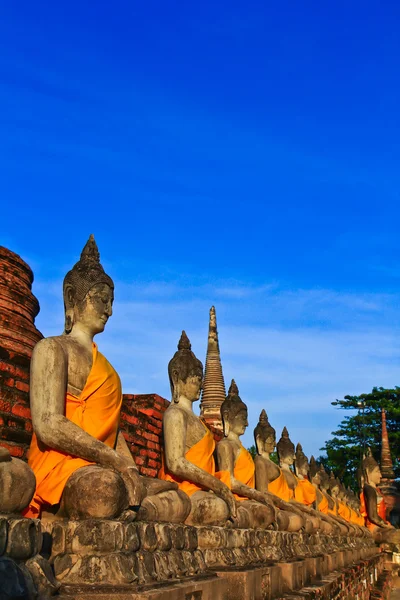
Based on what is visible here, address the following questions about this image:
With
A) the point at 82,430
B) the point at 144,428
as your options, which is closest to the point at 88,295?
the point at 82,430

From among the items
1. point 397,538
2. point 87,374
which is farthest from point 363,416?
point 87,374

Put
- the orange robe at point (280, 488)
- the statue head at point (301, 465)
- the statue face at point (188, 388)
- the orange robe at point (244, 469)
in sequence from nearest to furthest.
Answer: the statue face at point (188, 388) → the orange robe at point (244, 469) → the orange robe at point (280, 488) → the statue head at point (301, 465)

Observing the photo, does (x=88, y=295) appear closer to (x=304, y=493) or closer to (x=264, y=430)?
(x=264, y=430)

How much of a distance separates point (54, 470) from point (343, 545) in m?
10.9

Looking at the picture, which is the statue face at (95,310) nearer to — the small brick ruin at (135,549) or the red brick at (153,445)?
the small brick ruin at (135,549)

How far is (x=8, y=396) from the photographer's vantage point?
5.32m

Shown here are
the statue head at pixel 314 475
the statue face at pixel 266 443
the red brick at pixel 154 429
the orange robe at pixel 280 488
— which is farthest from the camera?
the statue head at pixel 314 475

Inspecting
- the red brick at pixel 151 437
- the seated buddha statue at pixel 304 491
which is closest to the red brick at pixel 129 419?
the red brick at pixel 151 437

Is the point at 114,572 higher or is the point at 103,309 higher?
the point at 103,309

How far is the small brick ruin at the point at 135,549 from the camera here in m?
3.43

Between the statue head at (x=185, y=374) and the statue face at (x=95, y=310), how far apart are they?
7.26ft

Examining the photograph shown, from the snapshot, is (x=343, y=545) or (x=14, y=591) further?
(x=343, y=545)

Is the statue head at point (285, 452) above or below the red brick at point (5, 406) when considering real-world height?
above

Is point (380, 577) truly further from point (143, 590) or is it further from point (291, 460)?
point (143, 590)
